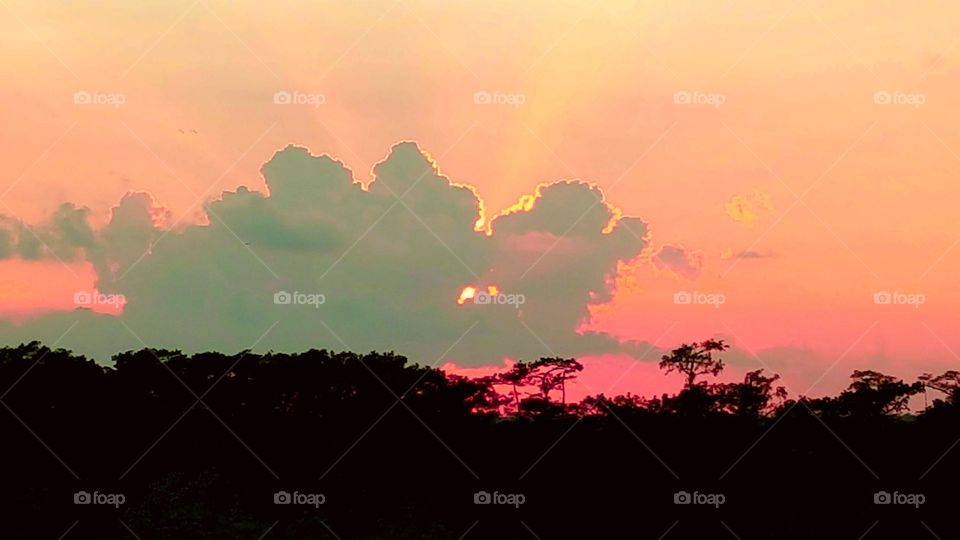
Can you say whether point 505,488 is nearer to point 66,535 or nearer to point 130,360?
point 66,535

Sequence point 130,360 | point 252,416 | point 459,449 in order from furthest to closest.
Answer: point 130,360 → point 252,416 → point 459,449

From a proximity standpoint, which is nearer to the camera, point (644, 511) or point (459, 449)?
point (644, 511)

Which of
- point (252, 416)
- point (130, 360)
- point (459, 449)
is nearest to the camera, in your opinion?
point (459, 449)

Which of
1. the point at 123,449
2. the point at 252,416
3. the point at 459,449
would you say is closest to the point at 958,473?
the point at 459,449

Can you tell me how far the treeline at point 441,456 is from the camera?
1982 inches

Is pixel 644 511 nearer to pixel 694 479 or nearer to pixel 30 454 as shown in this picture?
pixel 694 479

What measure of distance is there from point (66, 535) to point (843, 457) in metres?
34.8

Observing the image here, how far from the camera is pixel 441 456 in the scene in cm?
5394

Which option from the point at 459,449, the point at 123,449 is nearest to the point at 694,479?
the point at 459,449

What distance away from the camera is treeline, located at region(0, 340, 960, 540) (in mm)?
50344

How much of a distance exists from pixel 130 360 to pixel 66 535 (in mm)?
12928

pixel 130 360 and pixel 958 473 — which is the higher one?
pixel 130 360

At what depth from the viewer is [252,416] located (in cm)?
5878

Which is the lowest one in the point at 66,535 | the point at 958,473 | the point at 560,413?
the point at 66,535
